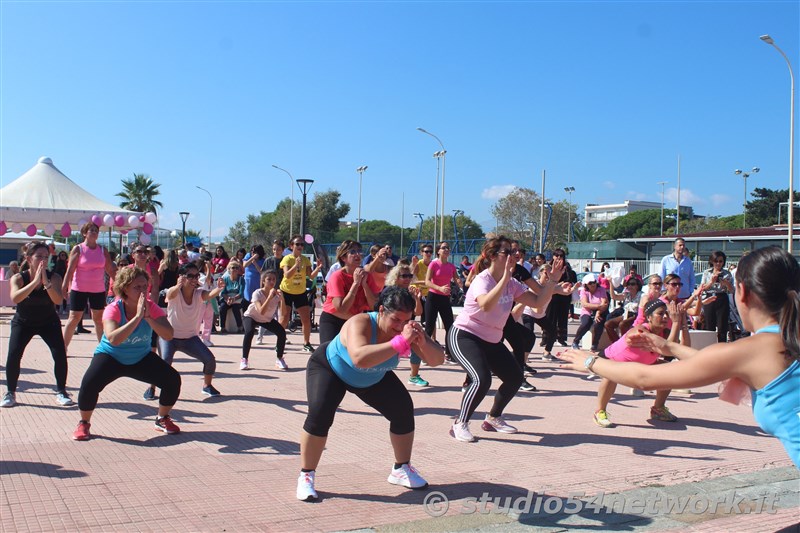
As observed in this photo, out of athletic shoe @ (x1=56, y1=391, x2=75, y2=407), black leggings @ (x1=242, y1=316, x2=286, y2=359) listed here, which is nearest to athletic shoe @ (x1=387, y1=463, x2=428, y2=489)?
athletic shoe @ (x1=56, y1=391, x2=75, y2=407)

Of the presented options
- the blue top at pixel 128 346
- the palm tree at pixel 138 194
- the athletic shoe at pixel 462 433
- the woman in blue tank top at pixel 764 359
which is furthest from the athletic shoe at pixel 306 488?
the palm tree at pixel 138 194

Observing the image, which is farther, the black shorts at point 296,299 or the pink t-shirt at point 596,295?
the black shorts at point 296,299

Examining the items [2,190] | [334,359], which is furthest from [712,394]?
[2,190]

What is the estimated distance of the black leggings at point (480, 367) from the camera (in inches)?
265

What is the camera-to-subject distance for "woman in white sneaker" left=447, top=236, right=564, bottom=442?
673 cm

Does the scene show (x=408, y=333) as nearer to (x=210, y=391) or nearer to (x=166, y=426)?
(x=166, y=426)

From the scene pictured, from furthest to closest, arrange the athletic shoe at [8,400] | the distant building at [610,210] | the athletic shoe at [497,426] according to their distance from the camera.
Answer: the distant building at [610,210] < the athletic shoe at [8,400] < the athletic shoe at [497,426]

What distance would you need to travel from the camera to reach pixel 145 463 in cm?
569

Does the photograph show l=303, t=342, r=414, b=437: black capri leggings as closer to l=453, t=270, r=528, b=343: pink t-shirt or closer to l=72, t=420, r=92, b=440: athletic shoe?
l=453, t=270, r=528, b=343: pink t-shirt

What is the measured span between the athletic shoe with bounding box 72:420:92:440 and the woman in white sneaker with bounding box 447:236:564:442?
11.0 ft

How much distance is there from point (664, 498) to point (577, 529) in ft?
3.43

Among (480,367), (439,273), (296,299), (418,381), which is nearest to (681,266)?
(439,273)

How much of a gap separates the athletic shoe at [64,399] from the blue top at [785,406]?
23.3 feet

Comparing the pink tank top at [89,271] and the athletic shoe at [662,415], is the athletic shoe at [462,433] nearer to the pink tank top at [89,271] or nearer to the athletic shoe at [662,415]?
the athletic shoe at [662,415]
